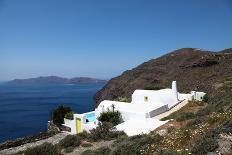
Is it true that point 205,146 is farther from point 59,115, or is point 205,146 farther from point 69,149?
point 59,115

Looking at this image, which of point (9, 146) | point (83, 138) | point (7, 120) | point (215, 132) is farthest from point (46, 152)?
point (7, 120)

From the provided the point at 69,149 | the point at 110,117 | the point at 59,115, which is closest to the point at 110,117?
the point at 110,117

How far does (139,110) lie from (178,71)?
50.9m

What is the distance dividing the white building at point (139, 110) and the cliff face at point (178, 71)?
16464mm

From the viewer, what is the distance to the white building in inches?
761

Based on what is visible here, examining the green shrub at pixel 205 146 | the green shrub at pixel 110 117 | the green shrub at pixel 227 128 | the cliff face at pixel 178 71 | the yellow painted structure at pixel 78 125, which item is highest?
the cliff face at pixel 178 71

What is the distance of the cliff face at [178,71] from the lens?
5492 cm

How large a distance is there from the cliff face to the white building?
16.5 metres

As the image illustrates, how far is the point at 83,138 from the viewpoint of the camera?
1702cm

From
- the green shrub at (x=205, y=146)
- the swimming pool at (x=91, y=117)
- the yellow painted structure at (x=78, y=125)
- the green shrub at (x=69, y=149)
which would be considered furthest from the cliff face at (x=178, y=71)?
the green shrub at (x=205, y=146)

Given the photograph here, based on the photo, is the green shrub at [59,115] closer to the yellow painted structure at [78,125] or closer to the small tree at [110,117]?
the yellow painted structure at [78,125]

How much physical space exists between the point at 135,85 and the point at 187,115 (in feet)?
196

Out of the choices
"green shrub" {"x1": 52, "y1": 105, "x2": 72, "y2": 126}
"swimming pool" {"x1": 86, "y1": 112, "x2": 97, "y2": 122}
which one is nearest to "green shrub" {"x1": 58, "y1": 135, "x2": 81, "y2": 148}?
"swimming pool" {"x1": 86, "y1": 112, "x2": 97, "y2": 122}

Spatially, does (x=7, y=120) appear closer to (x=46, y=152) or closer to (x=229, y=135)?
(x=46, y=152)
